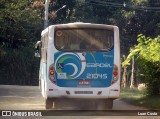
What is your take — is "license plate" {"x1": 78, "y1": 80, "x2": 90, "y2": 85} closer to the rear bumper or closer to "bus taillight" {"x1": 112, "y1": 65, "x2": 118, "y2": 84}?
the rear bumper

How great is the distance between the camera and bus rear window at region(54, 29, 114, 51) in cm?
1290

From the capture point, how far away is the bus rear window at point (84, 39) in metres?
12.9

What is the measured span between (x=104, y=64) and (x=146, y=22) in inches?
1134

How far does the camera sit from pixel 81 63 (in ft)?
41.8

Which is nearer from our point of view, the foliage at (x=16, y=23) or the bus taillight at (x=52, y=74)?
the bus taillight at (x=52, y=74)

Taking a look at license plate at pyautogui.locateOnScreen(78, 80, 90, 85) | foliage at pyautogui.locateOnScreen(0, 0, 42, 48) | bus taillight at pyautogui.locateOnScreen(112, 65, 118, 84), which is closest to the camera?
license plate at pyautogui.locateOnScreen(78, 80, 90, 85)

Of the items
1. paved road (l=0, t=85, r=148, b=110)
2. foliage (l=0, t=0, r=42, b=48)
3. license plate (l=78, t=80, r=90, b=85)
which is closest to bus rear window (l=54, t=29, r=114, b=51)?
license plate (l=78, t=80, r=90, b=85)

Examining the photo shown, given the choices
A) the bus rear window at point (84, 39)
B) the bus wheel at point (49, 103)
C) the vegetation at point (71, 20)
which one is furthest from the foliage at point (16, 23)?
the bus rear window at point (84, 39)

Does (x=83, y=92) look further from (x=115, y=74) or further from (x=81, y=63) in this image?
(x=115, y=74)

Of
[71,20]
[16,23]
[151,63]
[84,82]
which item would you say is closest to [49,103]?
[84,82]

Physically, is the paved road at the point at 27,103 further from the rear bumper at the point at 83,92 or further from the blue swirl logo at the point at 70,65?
the blue swirl logo at the point at 70,65

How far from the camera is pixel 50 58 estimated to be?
1264 cm

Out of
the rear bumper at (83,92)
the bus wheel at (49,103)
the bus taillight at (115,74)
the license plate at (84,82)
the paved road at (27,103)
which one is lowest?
the paved road at (27,103)

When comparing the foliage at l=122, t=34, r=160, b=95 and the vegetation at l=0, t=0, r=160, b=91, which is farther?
the vegetation at l=0, t=0, r=160, b=91
